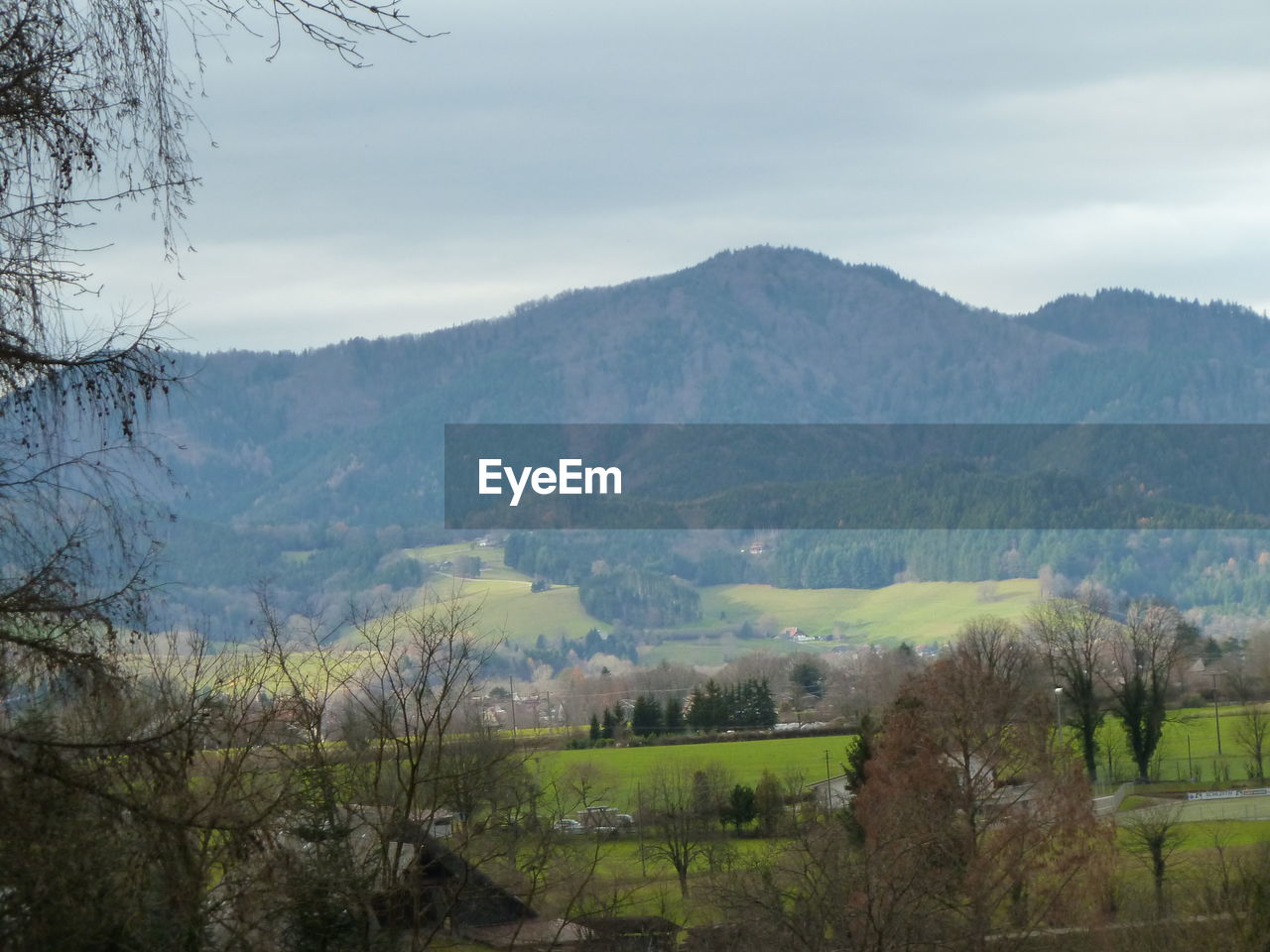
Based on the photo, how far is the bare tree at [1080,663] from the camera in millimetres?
59469

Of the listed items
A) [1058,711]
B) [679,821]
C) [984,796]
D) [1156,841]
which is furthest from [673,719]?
[984,796]

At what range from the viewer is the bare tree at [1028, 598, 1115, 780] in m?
59.5

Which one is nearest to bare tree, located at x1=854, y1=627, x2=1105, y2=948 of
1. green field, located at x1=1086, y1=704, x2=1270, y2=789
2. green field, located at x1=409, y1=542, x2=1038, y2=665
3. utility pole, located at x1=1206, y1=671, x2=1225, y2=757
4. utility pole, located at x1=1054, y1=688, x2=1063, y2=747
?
utility pole, located at x1=1054, y1=688, x2=1063, y2=747

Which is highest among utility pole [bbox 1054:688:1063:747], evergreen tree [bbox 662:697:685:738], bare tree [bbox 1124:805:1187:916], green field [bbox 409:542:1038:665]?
utility pole [bbox 1054:688:1063:747]

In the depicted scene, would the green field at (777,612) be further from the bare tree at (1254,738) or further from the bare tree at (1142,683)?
the bare tree at (1254,738)

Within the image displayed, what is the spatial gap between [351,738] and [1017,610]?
5388 inches

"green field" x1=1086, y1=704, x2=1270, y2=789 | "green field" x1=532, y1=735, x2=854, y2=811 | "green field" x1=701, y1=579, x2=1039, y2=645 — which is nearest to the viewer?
"green field" x1=532, y1=735, x2=854, y2=811

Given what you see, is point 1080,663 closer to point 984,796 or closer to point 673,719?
point 673,719

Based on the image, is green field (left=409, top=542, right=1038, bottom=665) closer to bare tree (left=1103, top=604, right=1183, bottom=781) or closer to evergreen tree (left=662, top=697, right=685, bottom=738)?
evergreen tree (left=662, top=697, right=685, bottom=738)

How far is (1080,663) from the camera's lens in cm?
6372

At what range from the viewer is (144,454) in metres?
5.62

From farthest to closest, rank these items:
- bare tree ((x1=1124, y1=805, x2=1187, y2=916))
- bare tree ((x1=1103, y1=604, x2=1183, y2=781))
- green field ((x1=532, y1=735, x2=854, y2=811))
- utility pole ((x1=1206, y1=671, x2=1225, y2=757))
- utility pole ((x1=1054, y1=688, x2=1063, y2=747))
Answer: utility pole ((x1=1206, y1=671, x2=1225, y2=757)) < bare tree ((x1=1103, y1=604, x2=1183, y2=781)) < green field ((x1=532, y1=735, x2=854, y2=811)) < utility pole ((x1=1054, y1=688, x2=1063, y2=747)) < bare tree ((x1=1124, y1=805, x2=1187, y2=916))

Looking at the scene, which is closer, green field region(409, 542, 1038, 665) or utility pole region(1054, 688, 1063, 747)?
utility pole region(1054, 688, 1063, 747)

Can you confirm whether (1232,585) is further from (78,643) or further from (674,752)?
(78,643)
